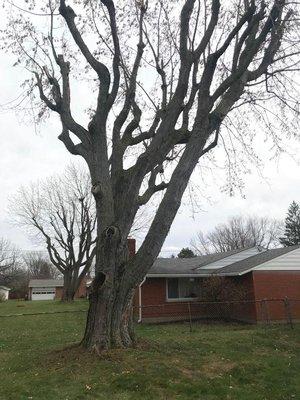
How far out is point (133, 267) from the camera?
960cm

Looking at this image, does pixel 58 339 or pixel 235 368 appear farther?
→ pixel 58 339

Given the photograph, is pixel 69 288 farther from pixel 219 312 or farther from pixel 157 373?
pixel 157 373

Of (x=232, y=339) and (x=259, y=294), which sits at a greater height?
(x=259, y=294)

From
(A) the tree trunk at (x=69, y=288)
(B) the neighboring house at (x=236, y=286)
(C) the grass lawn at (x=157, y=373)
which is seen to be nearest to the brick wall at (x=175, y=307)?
(B) the neighboring house at (x=236, y=286)

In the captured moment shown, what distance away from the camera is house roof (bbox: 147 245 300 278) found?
2116 cm

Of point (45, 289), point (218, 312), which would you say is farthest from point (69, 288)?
point (45, 289)

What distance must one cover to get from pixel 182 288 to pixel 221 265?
341cm

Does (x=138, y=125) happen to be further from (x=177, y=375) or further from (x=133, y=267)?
(x=177, y=375)

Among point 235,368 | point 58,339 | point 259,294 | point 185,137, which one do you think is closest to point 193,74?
point 185,137

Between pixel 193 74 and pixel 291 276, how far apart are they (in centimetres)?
1323

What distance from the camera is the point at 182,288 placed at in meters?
23.1

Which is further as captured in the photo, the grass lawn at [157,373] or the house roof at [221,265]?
the house roof at [221,265]

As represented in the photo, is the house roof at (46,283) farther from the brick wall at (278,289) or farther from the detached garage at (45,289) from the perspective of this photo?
the brick wall at (278,289)

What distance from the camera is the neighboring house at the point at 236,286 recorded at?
65.8 feet
